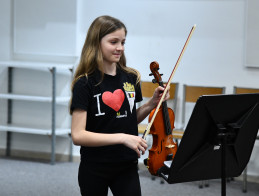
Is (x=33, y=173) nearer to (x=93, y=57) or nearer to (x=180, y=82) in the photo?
(x=180, y=82)

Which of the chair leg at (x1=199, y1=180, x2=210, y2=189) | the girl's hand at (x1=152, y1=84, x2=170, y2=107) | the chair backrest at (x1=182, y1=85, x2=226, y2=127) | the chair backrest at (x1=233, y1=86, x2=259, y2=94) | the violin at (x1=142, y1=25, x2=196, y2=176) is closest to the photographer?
the girl's hand at (x1=152, y1=84, x2=170, y2=107)

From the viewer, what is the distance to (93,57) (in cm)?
197

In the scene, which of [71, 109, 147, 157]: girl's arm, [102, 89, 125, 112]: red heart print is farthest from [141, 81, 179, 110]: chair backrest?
[71, 109, 147, 157]: girl's arm

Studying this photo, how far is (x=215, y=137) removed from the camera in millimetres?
1789

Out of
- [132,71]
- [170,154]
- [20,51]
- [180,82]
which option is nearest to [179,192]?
[180,82]

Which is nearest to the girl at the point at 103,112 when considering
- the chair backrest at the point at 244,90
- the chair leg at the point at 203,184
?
the chair leg at the point at 203,184

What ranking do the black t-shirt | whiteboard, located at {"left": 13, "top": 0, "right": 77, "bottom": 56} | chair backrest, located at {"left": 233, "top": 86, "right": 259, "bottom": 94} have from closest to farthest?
1. the black t-shirt
2. chair backrest, located at {"left": 233, "top": 86, "right": 259, "bottom": 94}
3. whiteboard, located at {"left": 13, "top": 0, "right": 77, "bottom": 56}

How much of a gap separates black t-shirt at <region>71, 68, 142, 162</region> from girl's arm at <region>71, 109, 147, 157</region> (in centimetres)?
5

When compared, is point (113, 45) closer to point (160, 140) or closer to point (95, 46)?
point (95, 46)

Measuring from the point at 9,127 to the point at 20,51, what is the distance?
0.85m

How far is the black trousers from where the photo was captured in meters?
1.97

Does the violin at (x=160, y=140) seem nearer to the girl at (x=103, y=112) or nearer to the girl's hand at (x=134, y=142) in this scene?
the girl at (x=103, y=112)

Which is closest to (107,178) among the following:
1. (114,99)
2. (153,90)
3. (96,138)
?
(96,138)

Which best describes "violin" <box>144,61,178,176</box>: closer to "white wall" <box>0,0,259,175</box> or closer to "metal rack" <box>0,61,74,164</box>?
"white wall" <box>0,0,259,175</box>
